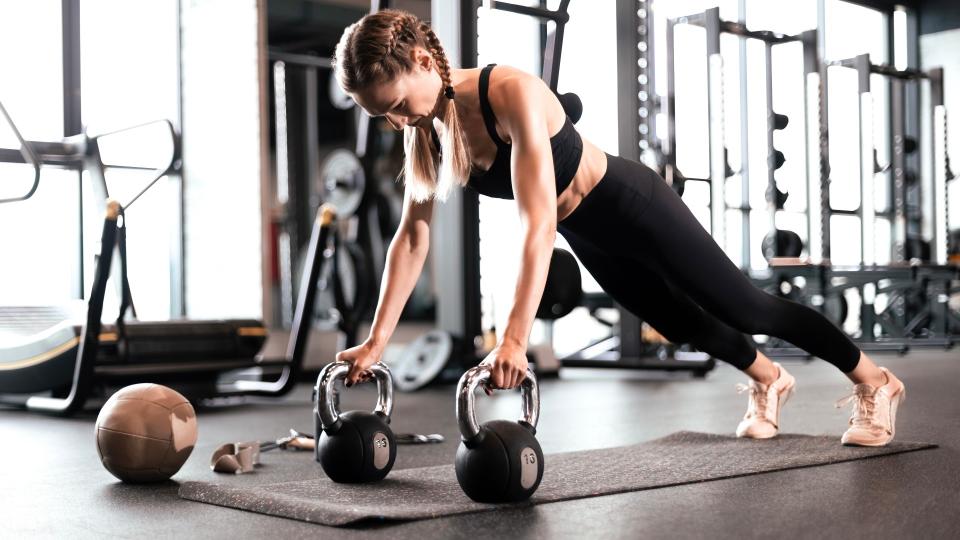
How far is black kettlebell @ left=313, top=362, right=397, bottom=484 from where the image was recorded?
7.17ft

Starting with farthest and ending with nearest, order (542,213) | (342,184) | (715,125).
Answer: (715,125) < (342,184) < (542,213)

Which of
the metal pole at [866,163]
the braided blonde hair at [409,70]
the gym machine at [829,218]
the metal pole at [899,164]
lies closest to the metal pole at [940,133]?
the gym machine at [829,218]

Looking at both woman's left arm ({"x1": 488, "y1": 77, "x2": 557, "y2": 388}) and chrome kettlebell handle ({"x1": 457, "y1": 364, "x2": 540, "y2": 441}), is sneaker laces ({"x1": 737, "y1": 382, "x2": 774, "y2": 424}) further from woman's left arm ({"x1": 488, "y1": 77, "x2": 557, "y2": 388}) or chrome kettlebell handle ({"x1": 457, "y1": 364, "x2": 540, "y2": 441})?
woman's left arm ({"x1": 488, "y1": 77, "x2": 557, "y2": 388})

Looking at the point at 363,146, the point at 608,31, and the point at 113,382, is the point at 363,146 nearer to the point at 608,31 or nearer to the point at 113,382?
the point at 113,382

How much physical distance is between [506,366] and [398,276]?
531 mm

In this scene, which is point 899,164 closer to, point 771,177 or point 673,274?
point 771,177

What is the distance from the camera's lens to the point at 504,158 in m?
2.09

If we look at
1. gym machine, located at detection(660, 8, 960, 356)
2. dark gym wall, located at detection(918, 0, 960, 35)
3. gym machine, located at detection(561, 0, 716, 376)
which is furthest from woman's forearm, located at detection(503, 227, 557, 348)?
dark gym wall, located at detection(918, 0, 960, 35)

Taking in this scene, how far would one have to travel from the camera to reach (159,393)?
7.99ft

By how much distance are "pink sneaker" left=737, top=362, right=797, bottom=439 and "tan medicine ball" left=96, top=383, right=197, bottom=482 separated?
1.54m

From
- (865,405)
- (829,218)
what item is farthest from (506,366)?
(829,218)

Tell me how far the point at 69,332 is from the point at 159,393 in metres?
2.10

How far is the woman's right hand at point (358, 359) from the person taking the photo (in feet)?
7.15

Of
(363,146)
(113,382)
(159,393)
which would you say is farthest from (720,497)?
(363,146)
